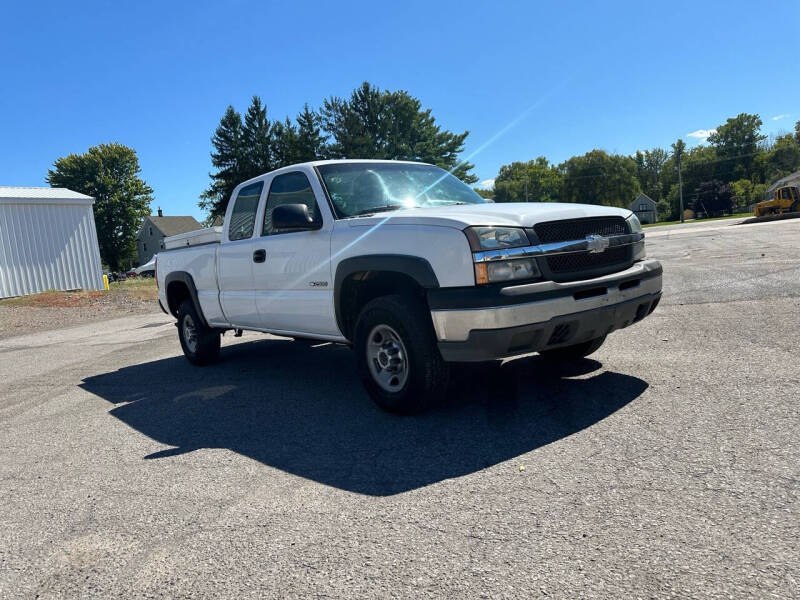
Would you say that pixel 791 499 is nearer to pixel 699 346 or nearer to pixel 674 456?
pixel 674 456

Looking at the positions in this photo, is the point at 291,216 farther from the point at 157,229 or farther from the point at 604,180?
the point at 604,180

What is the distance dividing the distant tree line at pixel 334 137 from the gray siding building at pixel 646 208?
163 feet

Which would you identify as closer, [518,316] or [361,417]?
[518,316]

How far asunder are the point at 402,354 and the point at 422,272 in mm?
667

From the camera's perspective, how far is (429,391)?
4.08 metres

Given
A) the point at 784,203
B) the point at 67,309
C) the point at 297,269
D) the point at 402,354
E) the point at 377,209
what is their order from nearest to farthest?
the point at 402,354
the point at 377,209
the point at 297,269
the point at 67,309
the point at 784,203

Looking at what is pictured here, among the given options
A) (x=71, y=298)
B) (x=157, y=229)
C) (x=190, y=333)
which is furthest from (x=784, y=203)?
(x=157, y=229)

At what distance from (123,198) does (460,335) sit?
68644mm

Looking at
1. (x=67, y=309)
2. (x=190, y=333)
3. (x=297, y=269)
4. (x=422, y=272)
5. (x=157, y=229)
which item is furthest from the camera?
(x=157, y=229)

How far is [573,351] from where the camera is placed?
5.39 metres

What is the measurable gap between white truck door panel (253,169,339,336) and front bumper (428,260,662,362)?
1.33m

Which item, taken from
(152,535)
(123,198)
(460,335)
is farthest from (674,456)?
(123,198)

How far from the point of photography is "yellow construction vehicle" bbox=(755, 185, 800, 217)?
40656 mm

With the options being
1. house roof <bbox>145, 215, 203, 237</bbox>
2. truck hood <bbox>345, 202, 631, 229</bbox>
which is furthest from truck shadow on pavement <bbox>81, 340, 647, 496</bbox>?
house roof <bbox>145, 215, 203, 237</bbox>
